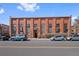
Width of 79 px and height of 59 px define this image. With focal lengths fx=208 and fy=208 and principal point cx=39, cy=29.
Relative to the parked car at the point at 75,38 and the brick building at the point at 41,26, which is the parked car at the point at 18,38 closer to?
the brick building at the point at 41,26

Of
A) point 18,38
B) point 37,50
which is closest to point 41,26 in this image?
point 18,38

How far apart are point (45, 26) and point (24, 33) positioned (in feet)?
11.3

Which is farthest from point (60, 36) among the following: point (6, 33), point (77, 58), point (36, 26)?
point (77, 58)

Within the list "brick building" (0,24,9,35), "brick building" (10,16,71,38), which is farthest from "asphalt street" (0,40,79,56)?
"brick building" (10,16,71,38)

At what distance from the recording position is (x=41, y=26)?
21828 millimetres

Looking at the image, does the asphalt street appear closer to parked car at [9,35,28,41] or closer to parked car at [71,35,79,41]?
parked car at [9,35,28,41]

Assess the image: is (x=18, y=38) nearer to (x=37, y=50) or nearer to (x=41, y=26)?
(x=41, y=26)

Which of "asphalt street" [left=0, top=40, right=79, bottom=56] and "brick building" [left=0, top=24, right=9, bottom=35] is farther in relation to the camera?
"brick building" [left=0, top=24, right=9, bottom=35]

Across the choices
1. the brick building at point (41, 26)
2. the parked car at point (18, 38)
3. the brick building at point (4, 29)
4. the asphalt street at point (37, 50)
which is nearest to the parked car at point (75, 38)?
the brick building at point (41, 26)

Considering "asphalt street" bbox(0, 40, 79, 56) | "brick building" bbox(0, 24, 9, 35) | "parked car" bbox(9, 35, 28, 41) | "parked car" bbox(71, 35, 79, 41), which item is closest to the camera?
"asphalt street" bbox(0, 40, 79, 56)

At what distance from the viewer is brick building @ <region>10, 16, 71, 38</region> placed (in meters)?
19.2

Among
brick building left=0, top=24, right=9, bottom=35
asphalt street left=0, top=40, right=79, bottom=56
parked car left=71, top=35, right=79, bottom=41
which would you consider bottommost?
asphalt street left=0, top=40, right=79, bottom=56

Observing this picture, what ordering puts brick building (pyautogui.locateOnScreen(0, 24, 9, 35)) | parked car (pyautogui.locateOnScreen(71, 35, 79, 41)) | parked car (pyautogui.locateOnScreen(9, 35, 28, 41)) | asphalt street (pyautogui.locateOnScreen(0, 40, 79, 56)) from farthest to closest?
parked car (pyautogui.locateOnScreen(71, 35, 79, 41)) → brick building (pyautogui.locateOnScreen(0, 24, 9, 35)) → parked car (pyautogui.locateOnScreen(9, 35, 28, 41)) → asphalt street (pyautogui.locateOnScreen(0, 40, 79, 56))

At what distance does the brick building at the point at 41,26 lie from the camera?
19234mm
